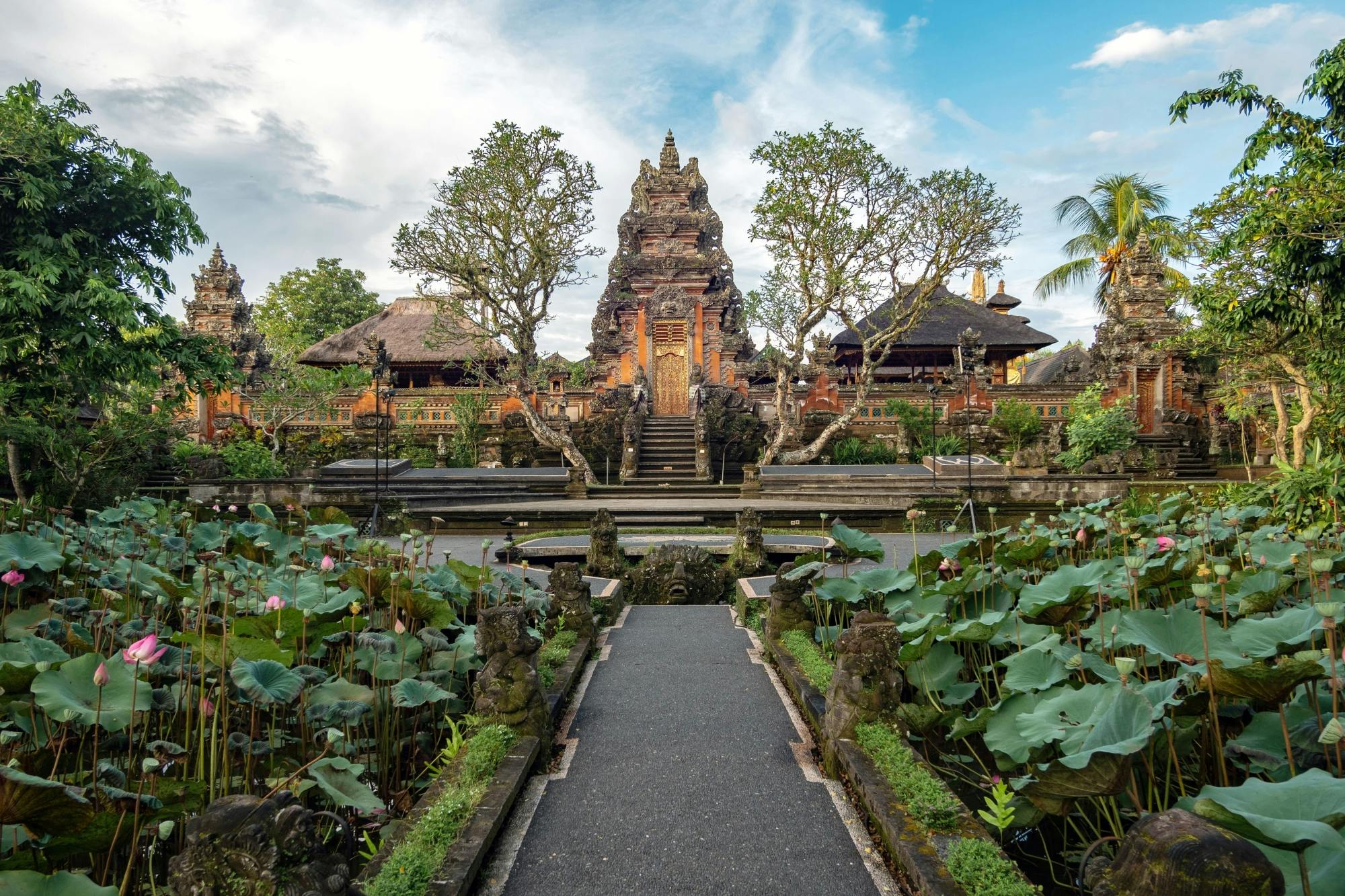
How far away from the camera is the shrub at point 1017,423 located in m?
18.9

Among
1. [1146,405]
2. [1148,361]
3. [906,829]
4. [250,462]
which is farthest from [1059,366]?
[906,829]

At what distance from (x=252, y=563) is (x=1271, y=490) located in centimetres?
826

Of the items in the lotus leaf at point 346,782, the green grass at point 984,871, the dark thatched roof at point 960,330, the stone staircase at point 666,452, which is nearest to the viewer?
the green grass at point 984,871

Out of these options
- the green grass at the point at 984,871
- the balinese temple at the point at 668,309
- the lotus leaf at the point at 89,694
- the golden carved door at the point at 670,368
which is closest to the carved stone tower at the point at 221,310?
the balinese temple at the point at 668,309

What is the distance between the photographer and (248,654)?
9.16ft

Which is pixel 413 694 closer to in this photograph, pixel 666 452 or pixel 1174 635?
pixel 1174 635

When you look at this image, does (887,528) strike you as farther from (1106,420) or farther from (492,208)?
(492,208)

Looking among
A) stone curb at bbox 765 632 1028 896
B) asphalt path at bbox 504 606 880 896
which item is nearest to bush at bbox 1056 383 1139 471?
asphalt path at bbox 504 606 880 896

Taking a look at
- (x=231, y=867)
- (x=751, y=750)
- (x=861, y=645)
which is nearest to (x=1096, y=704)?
(x=861, y=645)

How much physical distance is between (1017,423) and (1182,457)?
503cm

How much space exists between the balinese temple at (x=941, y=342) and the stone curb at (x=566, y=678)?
19.9 meters

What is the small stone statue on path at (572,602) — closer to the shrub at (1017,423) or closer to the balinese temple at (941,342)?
the shrub at (1017,423)

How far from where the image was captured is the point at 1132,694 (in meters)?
1.93

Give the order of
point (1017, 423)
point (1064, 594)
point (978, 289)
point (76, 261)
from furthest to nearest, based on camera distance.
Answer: point (978, 289)
point (1017, 423)
point (76, 261)
point (1064, 594)
